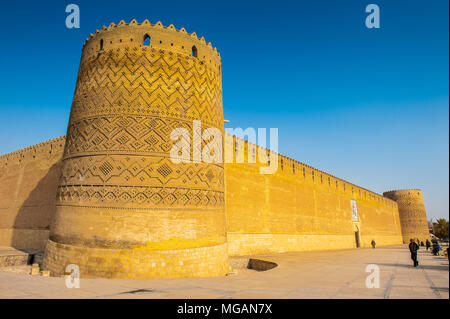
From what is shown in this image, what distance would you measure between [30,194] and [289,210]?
47.3 ft

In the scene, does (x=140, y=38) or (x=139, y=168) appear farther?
(x=140, y=38)

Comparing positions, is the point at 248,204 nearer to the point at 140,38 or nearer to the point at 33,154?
the point at 140,38

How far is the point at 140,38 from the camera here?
7.37 m

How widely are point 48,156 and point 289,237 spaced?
1386cm

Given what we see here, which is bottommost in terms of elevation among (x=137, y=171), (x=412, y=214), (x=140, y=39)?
(x=412, y=214)

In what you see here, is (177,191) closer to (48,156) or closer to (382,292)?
(382,292)

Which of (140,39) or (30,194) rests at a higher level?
(140,39)

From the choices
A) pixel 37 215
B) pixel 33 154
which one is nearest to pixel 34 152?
pixel 33 154

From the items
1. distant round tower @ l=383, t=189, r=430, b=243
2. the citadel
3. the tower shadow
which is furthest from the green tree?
the tower shadow

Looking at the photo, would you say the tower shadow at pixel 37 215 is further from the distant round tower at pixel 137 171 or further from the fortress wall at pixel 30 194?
the distant round tower at pixel 137 171

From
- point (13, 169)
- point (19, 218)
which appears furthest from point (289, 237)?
point (13, 169)

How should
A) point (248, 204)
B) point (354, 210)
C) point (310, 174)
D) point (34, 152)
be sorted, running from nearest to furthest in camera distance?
point (248, 204)
point (34, 152)
point (310, 174)
point (354, 210)

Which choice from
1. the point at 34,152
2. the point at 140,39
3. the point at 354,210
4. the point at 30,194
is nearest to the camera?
the point at 140,39
